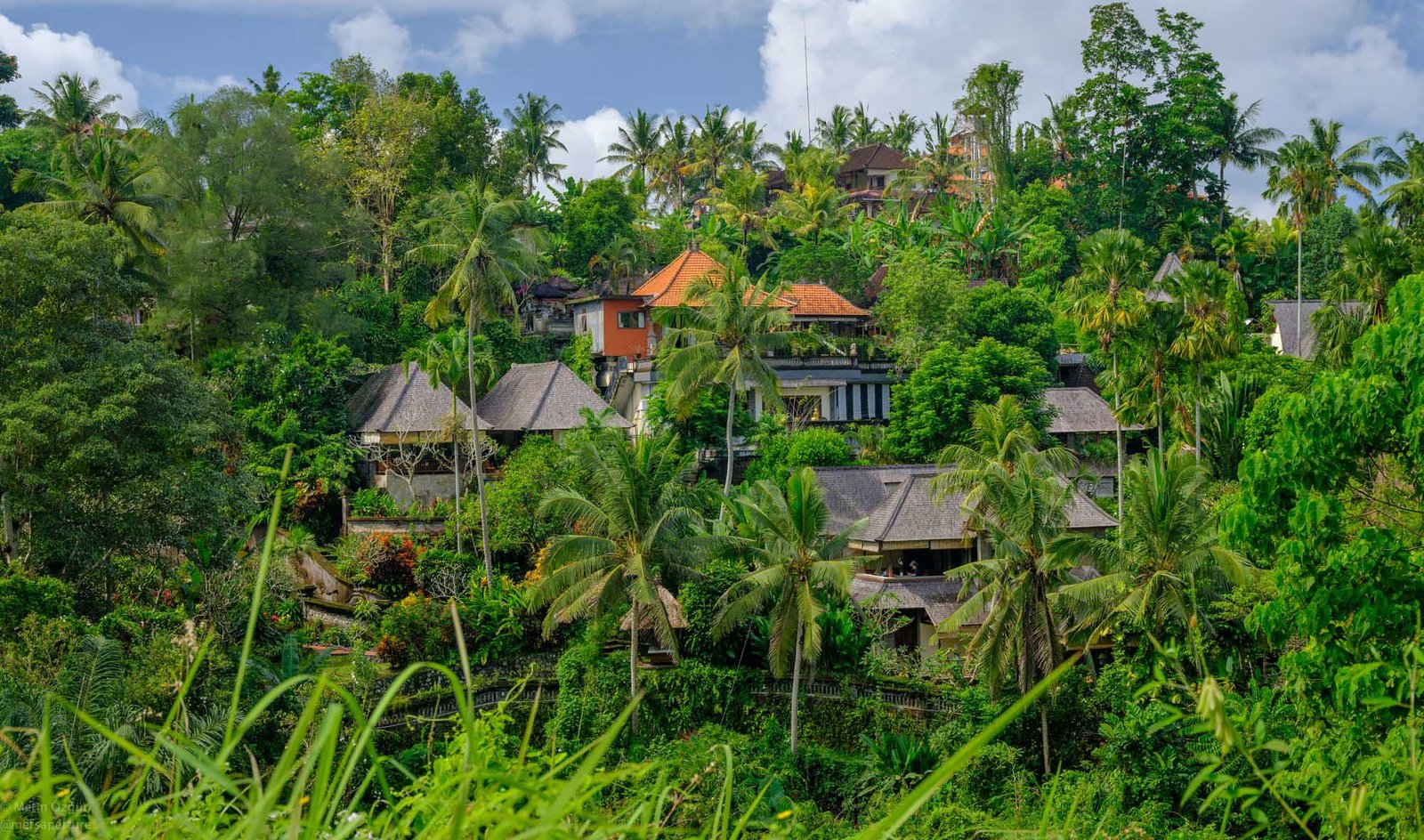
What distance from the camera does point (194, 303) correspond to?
34281mm

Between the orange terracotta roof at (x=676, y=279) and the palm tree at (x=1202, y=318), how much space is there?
1529 centimetres

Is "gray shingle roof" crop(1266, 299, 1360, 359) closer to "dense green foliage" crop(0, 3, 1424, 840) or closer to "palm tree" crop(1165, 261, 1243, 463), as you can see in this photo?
"dense green foliage" crop(0, 3, 1424, 840)

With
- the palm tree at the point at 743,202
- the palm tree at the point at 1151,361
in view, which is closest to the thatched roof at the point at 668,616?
the palm tree at the point at 1151,361

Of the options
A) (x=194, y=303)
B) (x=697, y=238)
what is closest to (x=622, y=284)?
(x=697, y=238)

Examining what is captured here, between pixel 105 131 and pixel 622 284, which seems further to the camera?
pixel 622 284

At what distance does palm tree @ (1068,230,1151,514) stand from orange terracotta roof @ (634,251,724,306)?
490 inches

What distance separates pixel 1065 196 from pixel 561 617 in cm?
3606

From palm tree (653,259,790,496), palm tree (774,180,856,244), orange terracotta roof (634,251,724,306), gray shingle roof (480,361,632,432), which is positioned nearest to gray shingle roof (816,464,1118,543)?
palm tree (653,259,790,496)

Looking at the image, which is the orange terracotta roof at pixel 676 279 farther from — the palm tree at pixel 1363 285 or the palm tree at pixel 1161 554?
the palm tree at pixel 1161 554

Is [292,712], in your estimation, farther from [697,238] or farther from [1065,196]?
[1065,196]

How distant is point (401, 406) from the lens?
33.7 m

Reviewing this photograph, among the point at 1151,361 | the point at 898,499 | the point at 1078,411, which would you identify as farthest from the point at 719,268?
the point at 898,499

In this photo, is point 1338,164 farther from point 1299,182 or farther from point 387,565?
point 387,565

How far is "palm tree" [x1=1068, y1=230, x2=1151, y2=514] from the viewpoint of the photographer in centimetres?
3153
